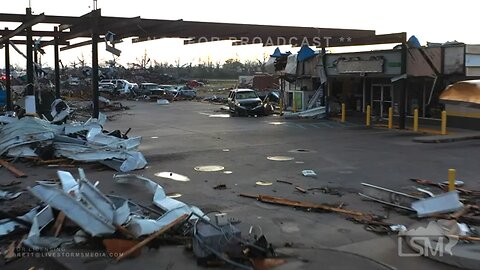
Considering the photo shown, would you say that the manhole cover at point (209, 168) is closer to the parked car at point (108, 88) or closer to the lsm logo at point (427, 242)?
the lsm logo at point (427, 242)

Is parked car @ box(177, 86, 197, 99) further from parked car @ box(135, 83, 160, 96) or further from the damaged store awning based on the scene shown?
the damaged store awning

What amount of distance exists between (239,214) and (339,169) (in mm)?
5215

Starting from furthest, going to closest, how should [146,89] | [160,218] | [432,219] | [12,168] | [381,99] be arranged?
[146,89]
[381,99]
[12,168]
[432,219]
[160,218]

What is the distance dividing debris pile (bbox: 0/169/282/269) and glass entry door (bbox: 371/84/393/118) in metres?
21.5

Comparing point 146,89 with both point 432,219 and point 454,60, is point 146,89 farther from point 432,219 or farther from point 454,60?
point 432,219

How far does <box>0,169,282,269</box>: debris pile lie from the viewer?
6.43m

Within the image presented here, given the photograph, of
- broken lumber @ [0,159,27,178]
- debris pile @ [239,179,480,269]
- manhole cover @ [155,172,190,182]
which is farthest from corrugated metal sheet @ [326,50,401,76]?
broken lumber @ [0,159,27,178]

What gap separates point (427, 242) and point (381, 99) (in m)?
21.8


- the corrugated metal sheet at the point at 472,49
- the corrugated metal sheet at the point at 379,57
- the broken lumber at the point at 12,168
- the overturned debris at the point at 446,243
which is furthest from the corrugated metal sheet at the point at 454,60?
the broken lumber at the point at 12,168

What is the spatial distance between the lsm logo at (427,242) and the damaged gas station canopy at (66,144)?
27.5 ft

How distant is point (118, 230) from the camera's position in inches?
277

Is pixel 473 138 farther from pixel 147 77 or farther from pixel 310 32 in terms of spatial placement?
Result: pixel 147 77

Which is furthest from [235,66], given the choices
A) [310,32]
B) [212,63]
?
[310,32]

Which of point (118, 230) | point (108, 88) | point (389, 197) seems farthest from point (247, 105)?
point (108, 88)
